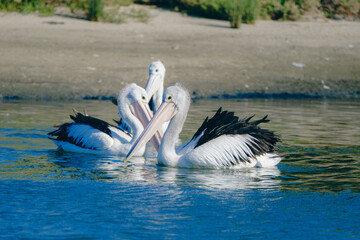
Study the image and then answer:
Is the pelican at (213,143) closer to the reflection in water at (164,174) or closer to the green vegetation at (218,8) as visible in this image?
the reflection in water at (164,174)

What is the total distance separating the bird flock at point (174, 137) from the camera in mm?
6133

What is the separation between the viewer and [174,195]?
16.6 ft

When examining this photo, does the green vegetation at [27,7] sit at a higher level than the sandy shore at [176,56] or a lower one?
higher

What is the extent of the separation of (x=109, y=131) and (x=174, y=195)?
→ 1.95 metres

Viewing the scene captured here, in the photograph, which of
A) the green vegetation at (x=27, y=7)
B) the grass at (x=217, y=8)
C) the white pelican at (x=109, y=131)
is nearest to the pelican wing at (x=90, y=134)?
the white pelican at (x=109, y=131)

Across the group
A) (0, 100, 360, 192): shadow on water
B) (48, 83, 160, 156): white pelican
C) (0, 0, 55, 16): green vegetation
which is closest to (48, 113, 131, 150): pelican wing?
(48, 83, 160, 156): white pelican

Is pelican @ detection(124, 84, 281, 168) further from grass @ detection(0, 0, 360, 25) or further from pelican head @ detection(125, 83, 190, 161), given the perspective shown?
grass @ detection(0, 0, 360, 25)

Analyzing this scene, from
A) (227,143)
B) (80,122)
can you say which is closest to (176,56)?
(80,122)

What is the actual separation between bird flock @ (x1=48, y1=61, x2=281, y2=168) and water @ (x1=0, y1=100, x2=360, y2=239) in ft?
0.35

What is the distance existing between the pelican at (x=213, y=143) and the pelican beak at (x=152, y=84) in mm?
1697

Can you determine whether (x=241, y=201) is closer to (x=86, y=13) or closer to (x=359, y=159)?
(x=359, y=159)

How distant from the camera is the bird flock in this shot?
6.13m

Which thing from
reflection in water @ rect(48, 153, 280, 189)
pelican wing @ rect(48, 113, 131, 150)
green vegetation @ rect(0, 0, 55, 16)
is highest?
green vegetation @ rect(0, 0, 55, 16)

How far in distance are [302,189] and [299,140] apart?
2.41 m
